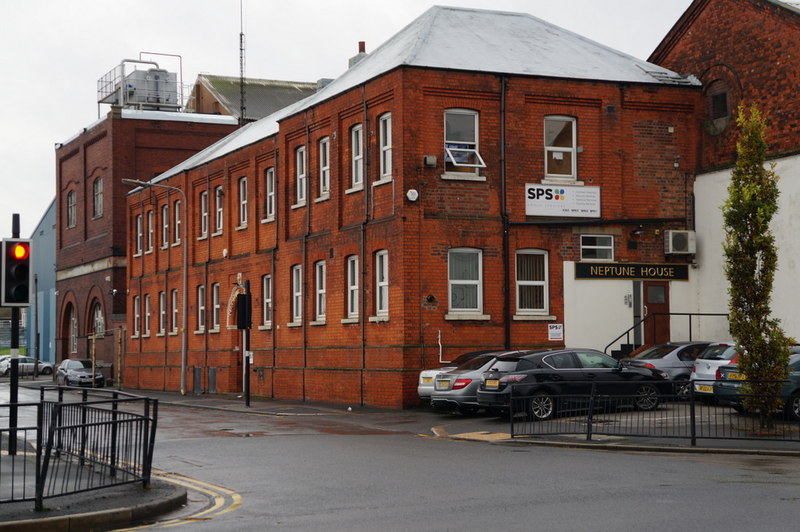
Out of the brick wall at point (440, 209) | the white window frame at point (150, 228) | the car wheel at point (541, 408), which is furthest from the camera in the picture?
the white window frame at point (150, 228)

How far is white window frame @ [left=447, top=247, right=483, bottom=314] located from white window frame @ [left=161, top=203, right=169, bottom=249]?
77.4 ft

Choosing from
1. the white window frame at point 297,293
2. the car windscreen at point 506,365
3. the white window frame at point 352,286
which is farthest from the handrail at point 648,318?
the white window frame at point 297,293

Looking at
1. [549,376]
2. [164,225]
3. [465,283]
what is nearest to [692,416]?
[549,376]

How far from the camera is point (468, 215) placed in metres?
31.1

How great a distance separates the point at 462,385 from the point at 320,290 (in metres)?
11.3

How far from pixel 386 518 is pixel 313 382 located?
24227mm

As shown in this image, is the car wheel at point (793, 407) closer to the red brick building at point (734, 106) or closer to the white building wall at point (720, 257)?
the white building wall at point (720, 257)

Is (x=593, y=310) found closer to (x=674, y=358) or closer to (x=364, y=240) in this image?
(x=674, y=358)

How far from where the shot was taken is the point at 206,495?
44.7ft

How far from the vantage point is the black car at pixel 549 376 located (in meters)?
23.4

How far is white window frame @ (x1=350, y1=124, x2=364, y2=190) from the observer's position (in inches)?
1313

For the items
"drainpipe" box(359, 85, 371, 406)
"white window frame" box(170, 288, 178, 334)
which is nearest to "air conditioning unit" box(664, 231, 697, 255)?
"drainpipe" box(359, 85, 371, 406)

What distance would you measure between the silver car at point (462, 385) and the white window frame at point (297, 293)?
37.8 feet

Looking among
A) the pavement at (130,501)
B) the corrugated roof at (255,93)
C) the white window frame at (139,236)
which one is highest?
the corrugated roof at (255,93)
